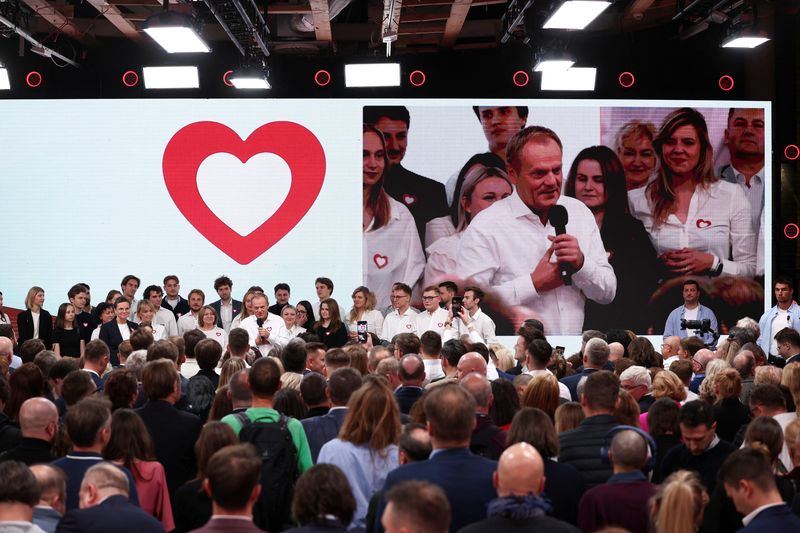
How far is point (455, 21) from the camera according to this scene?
1207 centimetres

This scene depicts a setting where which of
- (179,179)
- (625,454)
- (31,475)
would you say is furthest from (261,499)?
(179,179)

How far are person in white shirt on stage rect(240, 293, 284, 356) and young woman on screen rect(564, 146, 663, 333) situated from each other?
182 inches

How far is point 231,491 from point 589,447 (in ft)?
6.43

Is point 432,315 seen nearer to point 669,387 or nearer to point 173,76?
point 173,76

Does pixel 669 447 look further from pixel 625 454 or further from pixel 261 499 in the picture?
pixel 261 499

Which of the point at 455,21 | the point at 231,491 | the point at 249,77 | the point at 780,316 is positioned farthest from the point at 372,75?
the point at 231,491

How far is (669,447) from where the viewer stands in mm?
5051

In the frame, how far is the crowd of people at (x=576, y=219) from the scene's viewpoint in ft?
43.3

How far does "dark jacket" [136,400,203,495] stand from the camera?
195 inches

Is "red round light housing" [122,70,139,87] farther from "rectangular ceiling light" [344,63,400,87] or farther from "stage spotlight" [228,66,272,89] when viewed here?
"rectangular ceiling light" [344,63,400,87]

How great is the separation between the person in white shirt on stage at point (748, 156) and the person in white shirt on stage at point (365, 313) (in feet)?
16.7

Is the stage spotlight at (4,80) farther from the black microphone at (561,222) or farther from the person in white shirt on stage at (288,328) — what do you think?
the black microphone at (561,222)

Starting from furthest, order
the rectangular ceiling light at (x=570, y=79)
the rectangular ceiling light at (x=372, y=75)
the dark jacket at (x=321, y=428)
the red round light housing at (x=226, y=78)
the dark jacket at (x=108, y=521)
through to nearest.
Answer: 1. the red round light housing at (x=226, y=78)
2. the rectangular ceiling light at (x=570, y=79)
3. the rectangular ceiling light at (x=372, y=75)
4. the dark jacket at (x=321, y=428)
5. the dark jacket at (x=108, y=521)

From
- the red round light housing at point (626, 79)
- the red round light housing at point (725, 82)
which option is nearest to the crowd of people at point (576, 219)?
the red round light housing at point (725, 82)
